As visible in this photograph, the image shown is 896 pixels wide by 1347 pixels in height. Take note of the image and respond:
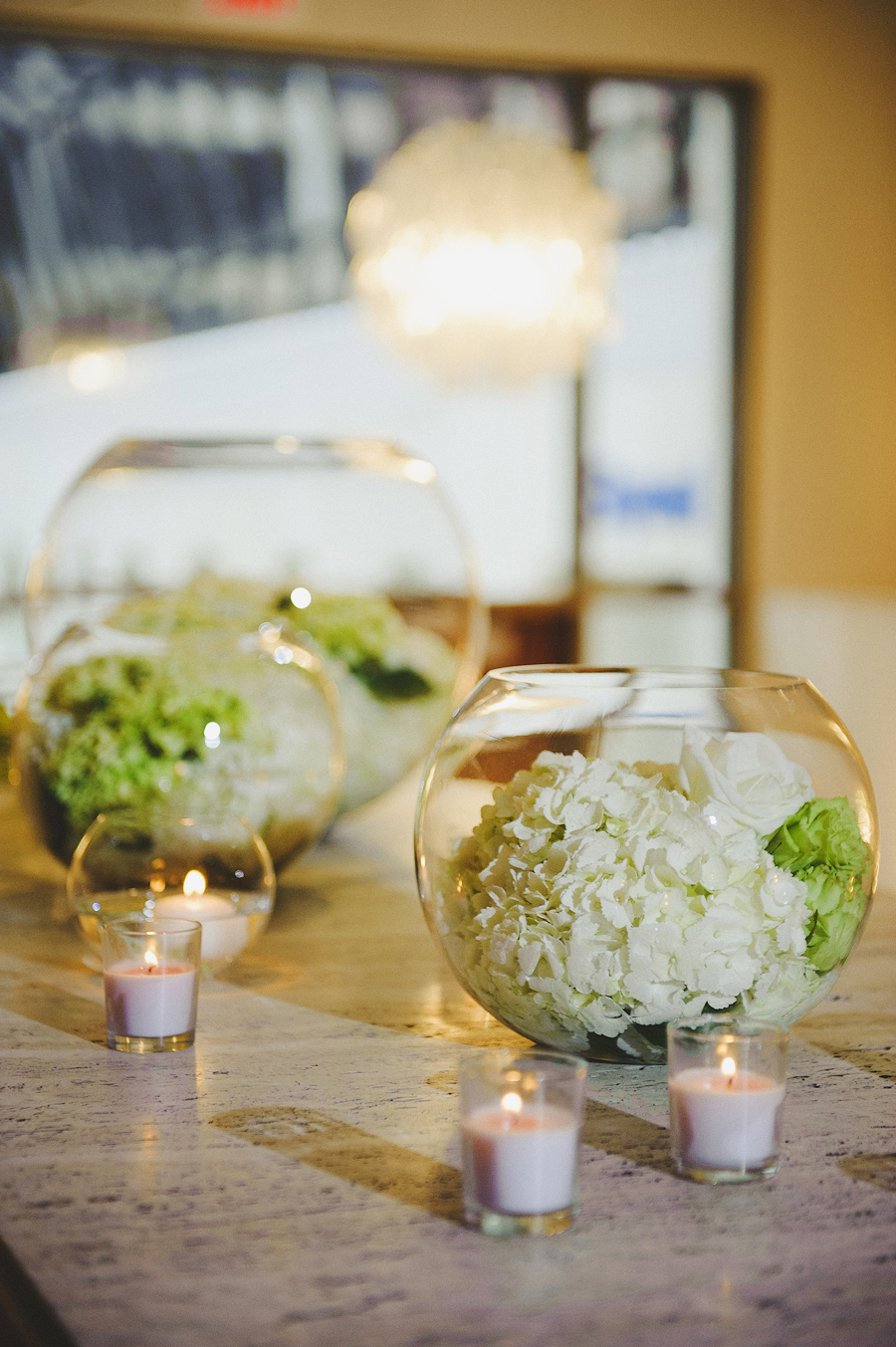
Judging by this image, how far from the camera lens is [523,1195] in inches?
22.2

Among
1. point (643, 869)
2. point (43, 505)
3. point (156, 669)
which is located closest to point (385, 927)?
point (156, 669)

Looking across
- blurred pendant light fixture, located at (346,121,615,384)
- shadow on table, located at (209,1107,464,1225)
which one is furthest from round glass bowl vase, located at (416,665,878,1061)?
blurred pendant light fixture, located at (346,121,615,384)

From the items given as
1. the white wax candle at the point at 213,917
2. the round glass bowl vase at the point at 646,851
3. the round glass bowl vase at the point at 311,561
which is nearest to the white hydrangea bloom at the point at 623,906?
the round glass bowl vase at the point at 646,851

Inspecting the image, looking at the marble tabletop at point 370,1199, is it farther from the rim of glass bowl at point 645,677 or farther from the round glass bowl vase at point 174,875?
the rim of glass bowl at point 645,677

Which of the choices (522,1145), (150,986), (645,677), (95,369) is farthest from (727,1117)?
(95,369)

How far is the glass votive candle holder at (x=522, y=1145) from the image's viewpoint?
1.84ft

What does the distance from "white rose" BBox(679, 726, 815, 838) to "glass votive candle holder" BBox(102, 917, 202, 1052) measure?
31 cm

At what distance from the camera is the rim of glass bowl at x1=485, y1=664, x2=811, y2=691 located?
728 mm

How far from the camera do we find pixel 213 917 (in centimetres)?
93

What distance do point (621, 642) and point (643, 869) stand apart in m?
4.36

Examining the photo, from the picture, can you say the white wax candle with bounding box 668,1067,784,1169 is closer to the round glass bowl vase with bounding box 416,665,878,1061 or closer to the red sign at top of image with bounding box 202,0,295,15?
the round glass bowl vase with bounding box 416,665,878,1061

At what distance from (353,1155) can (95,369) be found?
423 cm

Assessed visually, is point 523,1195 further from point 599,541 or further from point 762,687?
point 599,541

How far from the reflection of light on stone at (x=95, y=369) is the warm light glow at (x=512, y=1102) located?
4.27m
